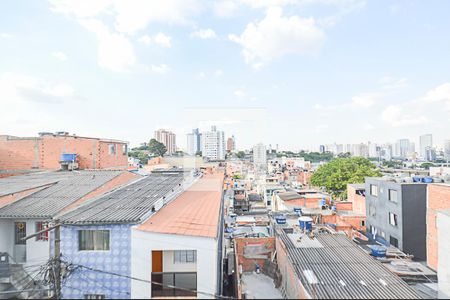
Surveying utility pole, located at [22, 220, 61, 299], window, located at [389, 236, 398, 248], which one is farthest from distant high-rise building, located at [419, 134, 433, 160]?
utility pole, located at [22, 220, 61, 299]

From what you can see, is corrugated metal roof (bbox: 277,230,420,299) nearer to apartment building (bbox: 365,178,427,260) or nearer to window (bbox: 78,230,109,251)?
window (bbox: 78,230,109,251)

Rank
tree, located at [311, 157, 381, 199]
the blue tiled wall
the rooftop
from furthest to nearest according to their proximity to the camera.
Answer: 1. tree, located at [311, 157, 381, 199]
2. the rooftop
3. the blue tiled wall

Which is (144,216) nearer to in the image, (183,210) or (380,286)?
(183,210)

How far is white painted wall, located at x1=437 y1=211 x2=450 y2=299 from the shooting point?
30.4 feet

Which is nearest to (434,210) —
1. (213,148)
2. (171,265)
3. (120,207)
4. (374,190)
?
(374,190)

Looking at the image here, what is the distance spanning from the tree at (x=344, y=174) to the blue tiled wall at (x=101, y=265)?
30.5 metres

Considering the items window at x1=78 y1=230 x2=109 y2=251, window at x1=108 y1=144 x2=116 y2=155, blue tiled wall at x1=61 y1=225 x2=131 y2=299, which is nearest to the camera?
blue tiled wall at x1=61 y1=225 x2=131 y2=299

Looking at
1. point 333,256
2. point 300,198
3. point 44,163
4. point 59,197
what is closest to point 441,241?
point 333,256

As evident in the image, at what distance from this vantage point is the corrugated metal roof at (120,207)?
7504mm

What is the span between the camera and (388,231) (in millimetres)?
17156

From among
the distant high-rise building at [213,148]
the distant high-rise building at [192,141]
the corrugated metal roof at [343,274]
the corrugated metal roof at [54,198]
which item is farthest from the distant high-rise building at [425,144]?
the corrugated metal roof at [54,198]

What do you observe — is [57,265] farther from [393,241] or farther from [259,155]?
[259,155]

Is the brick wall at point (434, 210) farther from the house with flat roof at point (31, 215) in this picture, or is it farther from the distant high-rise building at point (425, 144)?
the distant high-rise building at point (425, 144)

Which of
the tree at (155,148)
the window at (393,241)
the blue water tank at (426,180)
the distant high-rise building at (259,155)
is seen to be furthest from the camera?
the distant high-rise building at (259,155)
